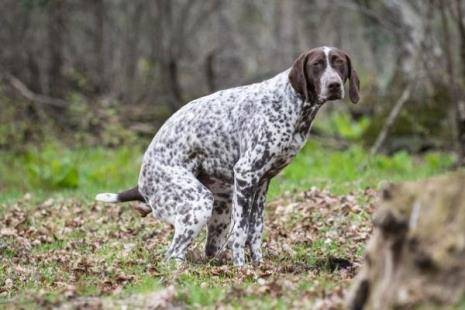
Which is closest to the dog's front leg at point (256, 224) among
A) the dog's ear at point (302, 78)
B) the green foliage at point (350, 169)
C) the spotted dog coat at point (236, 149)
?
the spotted dog coat at point (236, 149)

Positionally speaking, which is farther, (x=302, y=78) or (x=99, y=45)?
(x=99, y=45)

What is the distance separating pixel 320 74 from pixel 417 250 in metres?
3.25

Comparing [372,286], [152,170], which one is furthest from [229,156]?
[372,286]

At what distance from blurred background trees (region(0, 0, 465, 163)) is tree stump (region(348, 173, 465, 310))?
9.22m

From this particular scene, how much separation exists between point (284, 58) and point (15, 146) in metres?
9.42

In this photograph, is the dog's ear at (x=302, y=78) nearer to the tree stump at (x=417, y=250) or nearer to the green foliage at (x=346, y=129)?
the tree stump at (x=417, y=250)

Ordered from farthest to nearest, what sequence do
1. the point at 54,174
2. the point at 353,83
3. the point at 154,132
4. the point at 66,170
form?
the point at 154,132, the point at 54,174, the point at 66,170, the point at 353,83

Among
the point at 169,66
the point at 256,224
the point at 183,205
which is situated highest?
the point at 169,66

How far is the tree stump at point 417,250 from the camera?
14.1ft

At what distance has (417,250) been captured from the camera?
4434 millimetres

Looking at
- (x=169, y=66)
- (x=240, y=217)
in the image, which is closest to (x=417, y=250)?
(x=240, y=217)

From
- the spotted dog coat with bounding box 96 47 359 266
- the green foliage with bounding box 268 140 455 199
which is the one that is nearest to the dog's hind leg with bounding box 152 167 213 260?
the spotted dog coat with bounding box 96 47 359 266

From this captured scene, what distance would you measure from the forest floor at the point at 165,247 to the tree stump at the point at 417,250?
0.68m

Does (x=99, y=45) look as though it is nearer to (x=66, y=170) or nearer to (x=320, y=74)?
(x=66, y=170)
